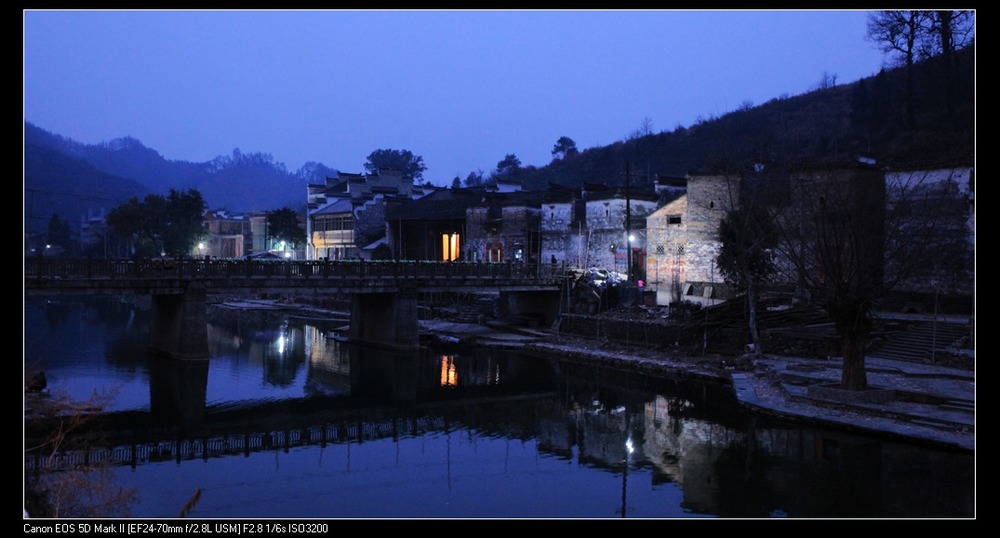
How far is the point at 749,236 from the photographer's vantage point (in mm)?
40156

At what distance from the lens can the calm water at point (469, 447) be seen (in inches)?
735

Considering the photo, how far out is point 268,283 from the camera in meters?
39.1

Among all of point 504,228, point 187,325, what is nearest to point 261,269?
point 187,325

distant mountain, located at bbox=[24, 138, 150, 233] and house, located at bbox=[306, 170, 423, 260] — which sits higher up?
distant mountain, located at bbox=[24, 138, 150, 233]

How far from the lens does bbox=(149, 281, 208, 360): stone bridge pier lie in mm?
36562

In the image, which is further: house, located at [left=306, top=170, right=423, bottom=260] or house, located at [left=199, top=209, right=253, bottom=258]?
house, located at [left=199, top=209, right=253, bottom=258]

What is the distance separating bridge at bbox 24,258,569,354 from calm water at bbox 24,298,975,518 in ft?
7.67

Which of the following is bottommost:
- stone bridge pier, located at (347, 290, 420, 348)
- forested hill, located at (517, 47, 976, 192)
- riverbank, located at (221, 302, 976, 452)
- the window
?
riverbank, located at (221, 302, 976, 452)

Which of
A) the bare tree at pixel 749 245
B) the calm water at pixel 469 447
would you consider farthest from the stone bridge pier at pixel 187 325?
the bare tree at pixel 749 245

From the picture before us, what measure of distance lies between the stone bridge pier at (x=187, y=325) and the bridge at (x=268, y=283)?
5 centimetres

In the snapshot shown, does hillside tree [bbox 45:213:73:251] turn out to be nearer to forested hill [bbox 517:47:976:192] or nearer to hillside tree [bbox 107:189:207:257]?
hillside tree [bbox 107:189:207:257]

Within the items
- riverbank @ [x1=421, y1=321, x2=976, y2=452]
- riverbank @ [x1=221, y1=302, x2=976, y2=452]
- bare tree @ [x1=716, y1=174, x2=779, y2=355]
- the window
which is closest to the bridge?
riverbank @ [x1=221, y1=302, x2=976, y2=452]
